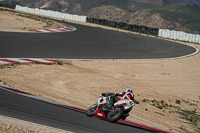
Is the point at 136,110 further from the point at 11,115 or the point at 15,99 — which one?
the point at 11,115

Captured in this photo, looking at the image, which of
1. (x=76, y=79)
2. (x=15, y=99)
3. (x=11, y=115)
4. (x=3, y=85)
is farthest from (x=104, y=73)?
(x=11, y=115)

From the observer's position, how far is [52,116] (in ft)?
27.7

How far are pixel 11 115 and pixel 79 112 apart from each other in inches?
97.1

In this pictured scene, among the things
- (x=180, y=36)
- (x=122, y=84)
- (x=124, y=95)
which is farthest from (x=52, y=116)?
(x=180, y=36)

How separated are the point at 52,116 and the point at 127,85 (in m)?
6.97

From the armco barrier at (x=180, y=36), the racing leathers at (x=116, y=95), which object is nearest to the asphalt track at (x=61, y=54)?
the racing leathers at (x=116, y=95)

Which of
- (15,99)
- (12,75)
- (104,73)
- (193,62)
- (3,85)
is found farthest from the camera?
(193,62)

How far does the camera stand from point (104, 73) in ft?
54.5

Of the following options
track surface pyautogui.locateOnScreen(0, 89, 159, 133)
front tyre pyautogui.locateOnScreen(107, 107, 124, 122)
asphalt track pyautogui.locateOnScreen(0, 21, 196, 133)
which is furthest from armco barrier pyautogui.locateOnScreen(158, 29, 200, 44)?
front tyre pyautogui.locateOnScreen(107, 107, 124, 122)

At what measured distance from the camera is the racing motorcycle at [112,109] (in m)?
9.12

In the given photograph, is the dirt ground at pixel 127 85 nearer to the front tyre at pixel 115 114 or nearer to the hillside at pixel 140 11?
the front tyre at pixel 115 114

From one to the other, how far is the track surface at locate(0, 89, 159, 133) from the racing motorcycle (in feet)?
0.55

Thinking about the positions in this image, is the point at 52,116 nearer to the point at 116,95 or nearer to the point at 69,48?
the point at 116,95

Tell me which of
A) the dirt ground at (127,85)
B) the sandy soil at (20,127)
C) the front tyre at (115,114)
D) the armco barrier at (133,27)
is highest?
the armco barrier at (133,27)
